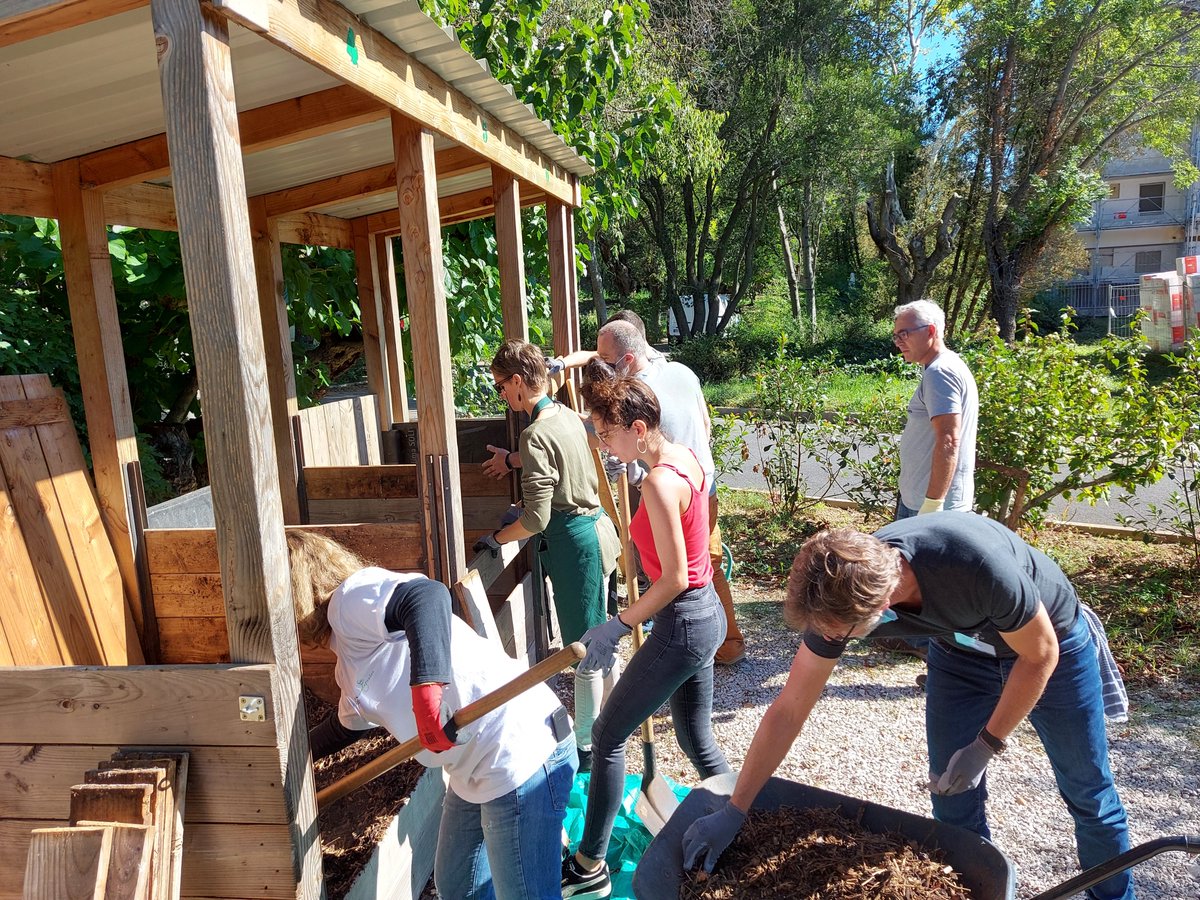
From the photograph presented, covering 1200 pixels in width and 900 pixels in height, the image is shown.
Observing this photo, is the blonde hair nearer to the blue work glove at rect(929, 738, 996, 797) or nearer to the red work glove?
the red work glove

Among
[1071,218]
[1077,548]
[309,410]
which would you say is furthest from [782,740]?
[1071,218]

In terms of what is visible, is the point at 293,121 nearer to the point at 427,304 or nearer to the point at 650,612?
the point at 427,304

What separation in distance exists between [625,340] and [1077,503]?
18.3 feet

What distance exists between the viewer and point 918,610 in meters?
2.19

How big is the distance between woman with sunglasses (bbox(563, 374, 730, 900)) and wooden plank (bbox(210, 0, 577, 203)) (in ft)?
4.05

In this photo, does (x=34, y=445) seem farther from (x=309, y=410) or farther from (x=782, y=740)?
(x=782, y=740)

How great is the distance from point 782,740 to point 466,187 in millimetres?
4697

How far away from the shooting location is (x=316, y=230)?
18.6ft

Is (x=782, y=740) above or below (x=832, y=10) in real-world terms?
below

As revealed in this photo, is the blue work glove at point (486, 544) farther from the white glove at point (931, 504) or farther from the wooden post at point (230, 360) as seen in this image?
the white glove at point (931, 504)

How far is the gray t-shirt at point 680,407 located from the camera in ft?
13.7

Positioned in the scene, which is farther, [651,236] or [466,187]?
[651,236]

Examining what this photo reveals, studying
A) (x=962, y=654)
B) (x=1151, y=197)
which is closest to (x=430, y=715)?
(x=962, y=654)

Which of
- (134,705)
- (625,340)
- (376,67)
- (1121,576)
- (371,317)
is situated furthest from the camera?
(371,317)
